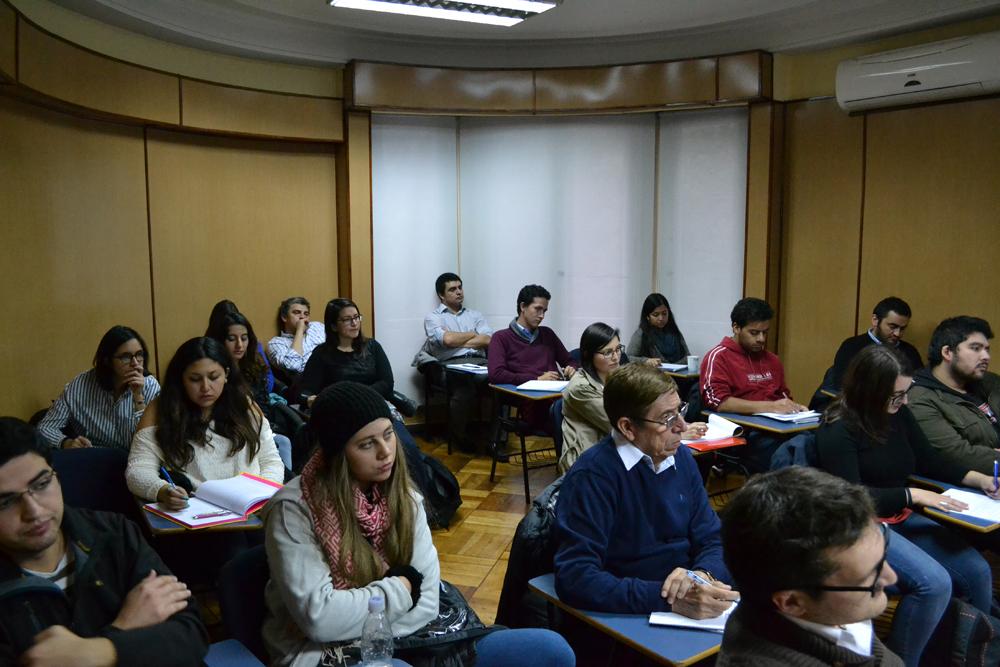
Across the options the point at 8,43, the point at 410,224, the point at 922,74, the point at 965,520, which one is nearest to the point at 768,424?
the point at 965,520

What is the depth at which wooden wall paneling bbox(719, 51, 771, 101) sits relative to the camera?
576 centimetres

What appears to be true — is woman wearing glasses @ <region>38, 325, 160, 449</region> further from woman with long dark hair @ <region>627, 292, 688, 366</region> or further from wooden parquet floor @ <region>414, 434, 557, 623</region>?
woman with long dark hair @ <region>627, 292, 688, 366</region>

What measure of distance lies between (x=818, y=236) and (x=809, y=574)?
5273 mm

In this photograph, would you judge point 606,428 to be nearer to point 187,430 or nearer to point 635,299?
point 187,430

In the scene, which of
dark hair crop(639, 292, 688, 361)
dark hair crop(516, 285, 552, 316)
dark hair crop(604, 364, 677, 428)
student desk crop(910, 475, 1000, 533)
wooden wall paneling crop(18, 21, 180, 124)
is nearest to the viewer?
dark hair crop(604, 364, 677, 428)

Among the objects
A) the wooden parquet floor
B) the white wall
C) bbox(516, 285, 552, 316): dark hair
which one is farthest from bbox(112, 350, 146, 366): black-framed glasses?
the white wall

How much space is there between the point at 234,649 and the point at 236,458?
1327mm

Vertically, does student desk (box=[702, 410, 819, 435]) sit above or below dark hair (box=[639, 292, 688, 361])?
below

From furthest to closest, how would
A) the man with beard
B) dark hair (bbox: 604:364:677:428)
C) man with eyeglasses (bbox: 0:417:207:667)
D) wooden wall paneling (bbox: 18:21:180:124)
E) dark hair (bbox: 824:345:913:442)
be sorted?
wooden wall paneling (bbox: 18:21:180:124) < the man with beard < dark hair (bbox: 824:345:913:442) < dark hair (bbox: 604:364:677:428) < man with eyeglasses (bbox: 0:417:207:667)

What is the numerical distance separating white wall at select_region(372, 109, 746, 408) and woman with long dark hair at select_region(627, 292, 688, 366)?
36 cm

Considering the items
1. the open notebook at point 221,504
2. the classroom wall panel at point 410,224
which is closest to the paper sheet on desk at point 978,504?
the open notebook at point 221,504

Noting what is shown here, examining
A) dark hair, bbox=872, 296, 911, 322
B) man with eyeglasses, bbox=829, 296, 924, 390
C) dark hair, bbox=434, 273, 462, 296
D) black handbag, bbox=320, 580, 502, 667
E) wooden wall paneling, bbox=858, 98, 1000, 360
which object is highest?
wooden wall paneling, bbox=858, 98, 1000, 360

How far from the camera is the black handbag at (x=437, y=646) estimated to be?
1.79 meters

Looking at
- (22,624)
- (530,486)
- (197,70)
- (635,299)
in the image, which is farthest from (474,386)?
(22,624)
